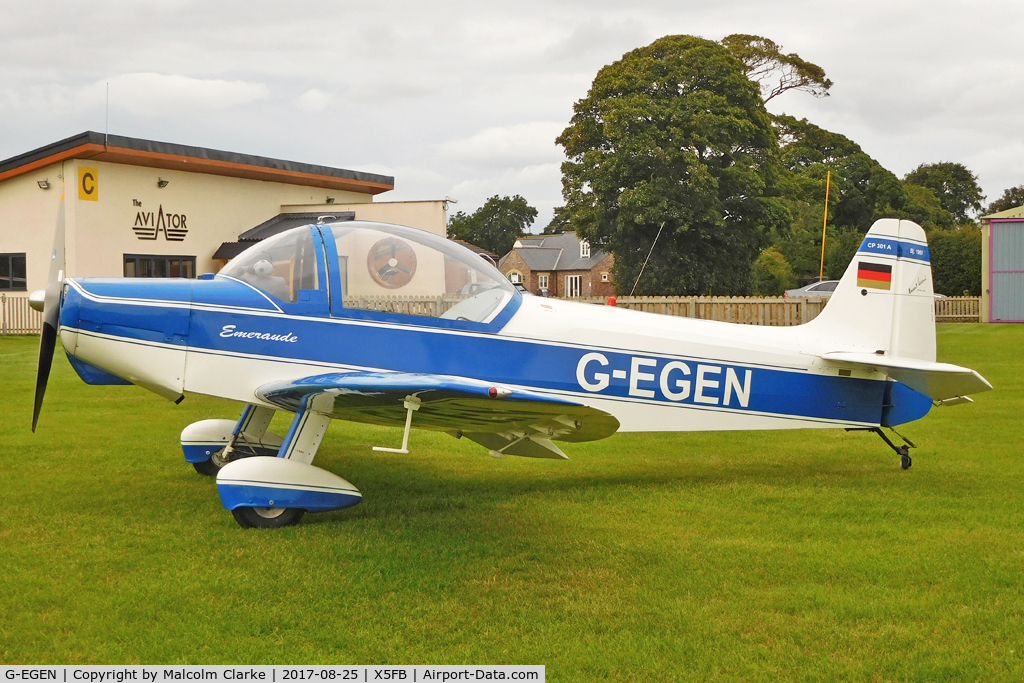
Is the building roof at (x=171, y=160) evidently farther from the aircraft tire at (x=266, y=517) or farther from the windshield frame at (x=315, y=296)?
the aircraft tire at (x=266, y=517)

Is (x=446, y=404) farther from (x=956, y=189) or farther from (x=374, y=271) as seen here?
(x=956, y=189)

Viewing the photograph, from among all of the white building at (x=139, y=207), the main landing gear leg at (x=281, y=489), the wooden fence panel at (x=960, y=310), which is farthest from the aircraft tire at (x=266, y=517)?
the wooden fence panel at (x=960, y=310)

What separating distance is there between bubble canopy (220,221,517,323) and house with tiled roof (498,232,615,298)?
193 ft

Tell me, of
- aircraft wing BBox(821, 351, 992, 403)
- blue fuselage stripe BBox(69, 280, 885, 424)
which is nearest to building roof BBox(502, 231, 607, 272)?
aircraft wing BBox(821, 351, 992, 403)

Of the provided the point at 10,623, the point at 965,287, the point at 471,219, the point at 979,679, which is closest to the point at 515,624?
the point at 979,679

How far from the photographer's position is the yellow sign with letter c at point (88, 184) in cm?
2344

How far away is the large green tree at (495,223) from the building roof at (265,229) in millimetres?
66737

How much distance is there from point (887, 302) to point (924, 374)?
0.74 metres

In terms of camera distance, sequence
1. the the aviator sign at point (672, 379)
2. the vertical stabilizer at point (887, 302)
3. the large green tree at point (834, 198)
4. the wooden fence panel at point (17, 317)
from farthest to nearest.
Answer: the large green tree at point (834, 198), the wooden fence panel at point (17, 317), the vertical stabilizer at point (887, 302), the the aviator sign at point (672, 379)

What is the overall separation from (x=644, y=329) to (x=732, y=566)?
6.85ft

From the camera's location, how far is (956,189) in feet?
228

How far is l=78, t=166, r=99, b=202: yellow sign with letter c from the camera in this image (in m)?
23.4

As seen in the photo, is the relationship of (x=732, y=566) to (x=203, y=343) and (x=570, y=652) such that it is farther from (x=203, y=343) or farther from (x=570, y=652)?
(x=203, y=343)

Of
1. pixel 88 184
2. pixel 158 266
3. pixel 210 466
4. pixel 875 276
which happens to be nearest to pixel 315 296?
pixel 210 466
